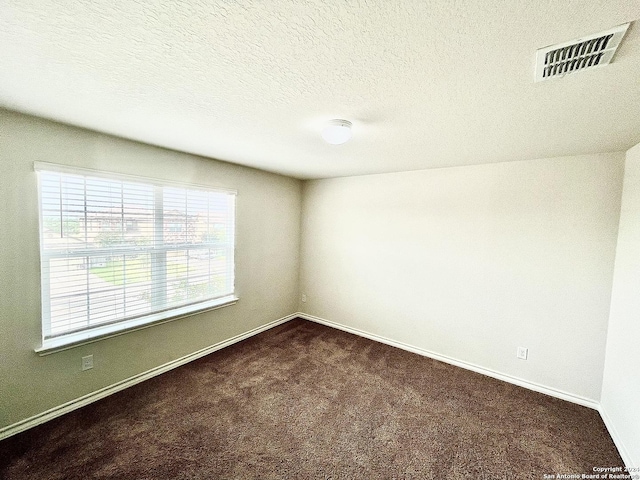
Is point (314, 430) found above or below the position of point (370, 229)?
below

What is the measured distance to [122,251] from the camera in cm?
238

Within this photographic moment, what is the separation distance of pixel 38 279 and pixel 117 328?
713 mm

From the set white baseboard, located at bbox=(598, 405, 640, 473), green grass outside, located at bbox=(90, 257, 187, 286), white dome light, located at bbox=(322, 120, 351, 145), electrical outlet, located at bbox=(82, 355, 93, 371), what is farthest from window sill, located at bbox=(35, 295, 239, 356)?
white baseboard, located at bbox=(598, 405, 640, 473)

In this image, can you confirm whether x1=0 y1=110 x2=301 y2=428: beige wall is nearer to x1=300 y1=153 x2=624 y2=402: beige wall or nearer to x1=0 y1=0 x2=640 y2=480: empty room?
x1=0 y1=0 x2=640 y2=480: empty room

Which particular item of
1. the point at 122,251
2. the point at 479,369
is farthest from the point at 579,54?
the point at 122,251

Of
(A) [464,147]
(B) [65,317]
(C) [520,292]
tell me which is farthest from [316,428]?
(A) [464,147]

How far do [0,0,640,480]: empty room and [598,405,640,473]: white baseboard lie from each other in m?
0.02

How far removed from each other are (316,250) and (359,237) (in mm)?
803

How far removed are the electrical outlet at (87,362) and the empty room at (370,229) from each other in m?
0.03

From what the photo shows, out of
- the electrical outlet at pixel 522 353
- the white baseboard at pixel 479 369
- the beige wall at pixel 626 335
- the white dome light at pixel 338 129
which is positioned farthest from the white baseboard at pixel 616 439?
the white dome light at pixel 338 129

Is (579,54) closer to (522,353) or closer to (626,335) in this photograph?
(626,335)

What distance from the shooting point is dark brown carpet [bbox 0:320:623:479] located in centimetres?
168

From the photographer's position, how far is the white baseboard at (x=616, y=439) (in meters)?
1.74

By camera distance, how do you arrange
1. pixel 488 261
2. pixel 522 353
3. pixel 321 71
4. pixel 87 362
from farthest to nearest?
pixel 488 261 → pixel 522 353 → pixel 87 362 → pixel 321 71
